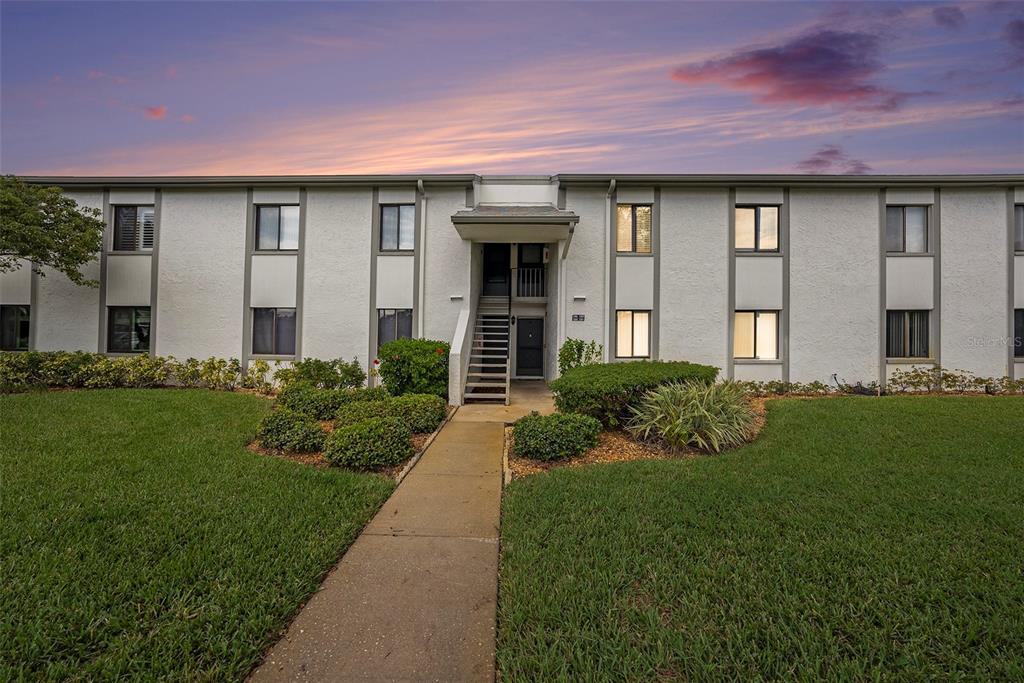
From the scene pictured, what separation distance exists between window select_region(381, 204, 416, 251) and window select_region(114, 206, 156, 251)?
6983 mm

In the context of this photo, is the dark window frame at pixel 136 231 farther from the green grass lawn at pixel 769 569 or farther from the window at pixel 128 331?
the green grass lawn at pixel 769 569

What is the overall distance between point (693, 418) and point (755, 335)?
6.87 meters

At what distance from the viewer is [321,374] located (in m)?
11.6

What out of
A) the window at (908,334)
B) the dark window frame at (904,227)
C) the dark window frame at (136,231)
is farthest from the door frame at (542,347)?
the dark window frame at (136,231)

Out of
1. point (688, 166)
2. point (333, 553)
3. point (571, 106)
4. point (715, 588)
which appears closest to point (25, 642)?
point (333, 553)

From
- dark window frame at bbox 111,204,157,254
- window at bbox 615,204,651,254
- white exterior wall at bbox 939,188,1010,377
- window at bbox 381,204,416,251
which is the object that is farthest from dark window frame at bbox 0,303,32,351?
white exterior wall at bbox 939,188,1010,377

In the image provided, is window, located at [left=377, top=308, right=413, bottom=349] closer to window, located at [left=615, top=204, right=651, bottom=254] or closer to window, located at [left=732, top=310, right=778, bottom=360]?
window, located at [left=615, top=204, right=651, bottom=254]

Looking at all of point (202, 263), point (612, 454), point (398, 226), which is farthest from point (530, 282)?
point (202, 263)

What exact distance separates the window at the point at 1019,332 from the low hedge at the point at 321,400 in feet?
56.1

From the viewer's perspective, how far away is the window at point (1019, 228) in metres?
11.9

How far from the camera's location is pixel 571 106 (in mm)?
12703

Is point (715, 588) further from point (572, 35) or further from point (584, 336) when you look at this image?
point (572, 35)

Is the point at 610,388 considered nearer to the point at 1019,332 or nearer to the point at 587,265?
the point at 587,265

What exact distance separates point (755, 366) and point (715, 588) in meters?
10.5
